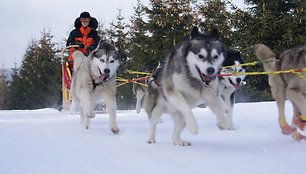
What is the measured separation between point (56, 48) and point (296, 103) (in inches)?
937

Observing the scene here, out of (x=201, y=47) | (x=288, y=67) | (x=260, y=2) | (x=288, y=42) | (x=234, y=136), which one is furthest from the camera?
(x=260, y=2)

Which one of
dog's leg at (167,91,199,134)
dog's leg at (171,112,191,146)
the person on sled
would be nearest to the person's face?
the person on sled

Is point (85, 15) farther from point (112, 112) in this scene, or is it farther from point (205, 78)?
point (205, 78)

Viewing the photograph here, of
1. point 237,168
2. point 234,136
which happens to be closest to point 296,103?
point 234,136

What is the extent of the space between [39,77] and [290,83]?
74.6 ft

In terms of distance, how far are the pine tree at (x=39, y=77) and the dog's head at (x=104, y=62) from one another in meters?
19.0

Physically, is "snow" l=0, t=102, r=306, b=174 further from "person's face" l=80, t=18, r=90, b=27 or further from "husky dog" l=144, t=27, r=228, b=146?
"person's face" l=80, t=18, r=90, b=27

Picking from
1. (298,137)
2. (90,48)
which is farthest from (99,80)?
(298,137)

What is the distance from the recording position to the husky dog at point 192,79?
10.6ft

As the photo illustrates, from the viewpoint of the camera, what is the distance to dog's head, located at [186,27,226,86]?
3196mm

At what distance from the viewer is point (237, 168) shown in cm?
224

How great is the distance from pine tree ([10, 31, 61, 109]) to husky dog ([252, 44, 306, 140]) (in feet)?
67.3

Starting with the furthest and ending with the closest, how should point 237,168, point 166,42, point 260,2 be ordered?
point 166,42 → point 260,2 → point 237,168

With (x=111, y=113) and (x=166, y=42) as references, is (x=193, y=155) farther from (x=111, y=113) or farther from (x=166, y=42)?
(x=166, y=42)
